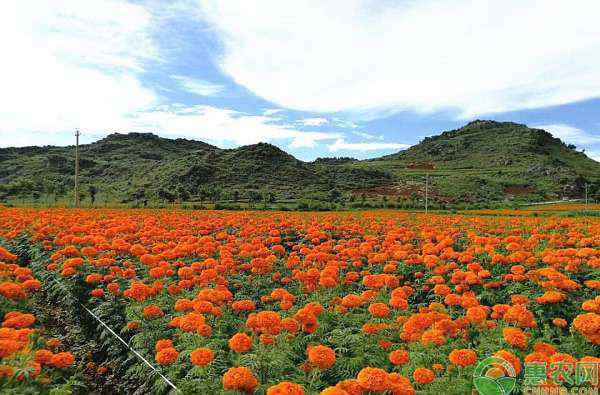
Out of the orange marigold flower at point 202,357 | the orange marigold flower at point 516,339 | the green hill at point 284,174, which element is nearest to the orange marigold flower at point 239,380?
the orange marigold flower at point 202,357

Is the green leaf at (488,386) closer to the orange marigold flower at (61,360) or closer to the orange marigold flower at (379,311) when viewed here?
the orange marigold flower at (379,311)

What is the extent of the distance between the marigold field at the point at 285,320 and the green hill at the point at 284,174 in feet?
148

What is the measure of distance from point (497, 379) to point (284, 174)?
86.8 m

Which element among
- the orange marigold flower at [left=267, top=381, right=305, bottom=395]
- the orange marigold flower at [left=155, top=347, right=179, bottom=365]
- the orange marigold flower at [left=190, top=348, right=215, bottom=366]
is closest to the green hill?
the orange marigold flower at [left=155, top=347, right=179, bottom=365]

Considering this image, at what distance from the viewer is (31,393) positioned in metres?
3.90

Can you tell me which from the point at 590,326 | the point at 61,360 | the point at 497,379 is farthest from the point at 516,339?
the point at 61,360

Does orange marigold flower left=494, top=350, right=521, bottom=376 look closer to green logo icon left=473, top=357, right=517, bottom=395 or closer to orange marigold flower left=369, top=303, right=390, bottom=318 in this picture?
green logo icon left=473, top=357, right=517, bottom=395

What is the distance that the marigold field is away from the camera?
431 cm

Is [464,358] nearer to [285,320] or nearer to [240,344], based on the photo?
[285,320]

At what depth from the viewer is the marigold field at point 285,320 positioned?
4312 millimetres

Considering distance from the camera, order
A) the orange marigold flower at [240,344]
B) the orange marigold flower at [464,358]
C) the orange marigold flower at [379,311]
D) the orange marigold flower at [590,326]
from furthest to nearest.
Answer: the orange marigold flower at [379,311] < the orange marigold flower at [590,326] < the orange marigold flower at [240,344] < the orange marigold flower at [464,358]

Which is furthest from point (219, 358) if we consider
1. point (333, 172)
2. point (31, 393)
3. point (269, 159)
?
point (333, 172)

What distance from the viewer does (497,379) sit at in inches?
155

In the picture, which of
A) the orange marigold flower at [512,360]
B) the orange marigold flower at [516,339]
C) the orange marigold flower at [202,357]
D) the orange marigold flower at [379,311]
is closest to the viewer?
the orange marigold flower at [512,360]
